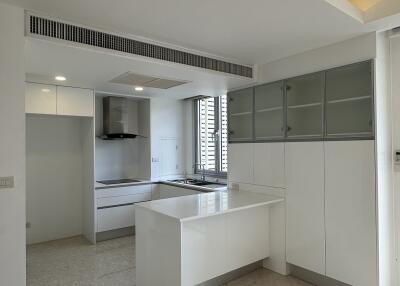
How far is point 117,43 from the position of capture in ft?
8.09

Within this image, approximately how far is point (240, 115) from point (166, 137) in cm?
173

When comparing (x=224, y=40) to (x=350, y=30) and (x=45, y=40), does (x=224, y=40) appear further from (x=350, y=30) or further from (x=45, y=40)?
(x=45, y=40)

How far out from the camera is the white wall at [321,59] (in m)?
2.56

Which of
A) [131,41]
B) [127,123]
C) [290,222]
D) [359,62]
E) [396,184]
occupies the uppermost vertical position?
[131,41]

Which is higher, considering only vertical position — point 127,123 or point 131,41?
point 131,41

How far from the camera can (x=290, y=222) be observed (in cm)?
318

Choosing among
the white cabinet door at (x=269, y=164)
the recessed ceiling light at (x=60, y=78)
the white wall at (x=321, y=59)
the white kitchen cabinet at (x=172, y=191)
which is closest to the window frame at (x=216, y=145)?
the white kitchen cabinet at (x=172, y=191)

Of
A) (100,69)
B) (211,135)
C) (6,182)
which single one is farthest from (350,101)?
(6,182)

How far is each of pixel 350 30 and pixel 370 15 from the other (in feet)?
0.60

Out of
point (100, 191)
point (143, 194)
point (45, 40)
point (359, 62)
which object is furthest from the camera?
point (143, 194)

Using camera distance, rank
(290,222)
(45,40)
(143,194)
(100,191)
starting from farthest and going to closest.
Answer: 1. (143,194)
2. (100,191)
3. (290,222)
4. (45,40)

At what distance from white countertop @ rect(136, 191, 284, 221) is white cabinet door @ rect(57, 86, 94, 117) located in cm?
191

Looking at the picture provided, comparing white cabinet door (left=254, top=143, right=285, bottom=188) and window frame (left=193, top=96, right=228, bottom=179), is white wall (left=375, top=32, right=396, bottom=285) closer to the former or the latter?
white cabinet door (left=254, top=143, right=285, bottom=188)

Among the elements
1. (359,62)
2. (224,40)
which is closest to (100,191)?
(224,40)
